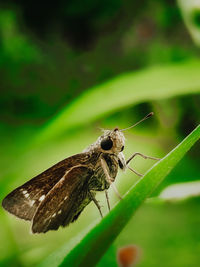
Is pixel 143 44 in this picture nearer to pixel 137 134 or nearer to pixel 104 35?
pixel 104 35

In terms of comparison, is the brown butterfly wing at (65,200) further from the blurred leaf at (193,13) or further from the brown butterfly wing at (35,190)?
the blurred leaf at (193,13)

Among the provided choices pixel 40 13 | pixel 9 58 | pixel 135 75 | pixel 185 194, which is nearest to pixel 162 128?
pixel 135 75

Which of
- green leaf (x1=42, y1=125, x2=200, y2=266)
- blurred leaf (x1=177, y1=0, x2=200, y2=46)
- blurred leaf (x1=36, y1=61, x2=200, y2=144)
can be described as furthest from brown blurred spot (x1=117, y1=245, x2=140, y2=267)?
blurred leaf (x1=177, y1=0, x2=200, y2=46)

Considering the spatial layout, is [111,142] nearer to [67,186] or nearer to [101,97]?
[67,186]

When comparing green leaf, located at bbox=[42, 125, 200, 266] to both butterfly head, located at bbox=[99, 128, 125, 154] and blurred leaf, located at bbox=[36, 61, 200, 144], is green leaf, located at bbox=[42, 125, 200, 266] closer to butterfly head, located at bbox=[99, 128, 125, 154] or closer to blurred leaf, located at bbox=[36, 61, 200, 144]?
butterfly head, located at bbox=[99, 128, 125, 154]

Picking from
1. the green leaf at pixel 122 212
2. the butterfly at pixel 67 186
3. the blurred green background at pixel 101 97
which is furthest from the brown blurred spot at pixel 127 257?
the green leaf at pixel 122 212

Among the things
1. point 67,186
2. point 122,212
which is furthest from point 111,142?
point 122,212

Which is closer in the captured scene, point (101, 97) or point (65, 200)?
point (65, 200)

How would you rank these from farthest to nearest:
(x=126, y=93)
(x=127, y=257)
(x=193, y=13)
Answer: (x=193, y=13) → (x=126, y=93) → (x=127, y=257)
